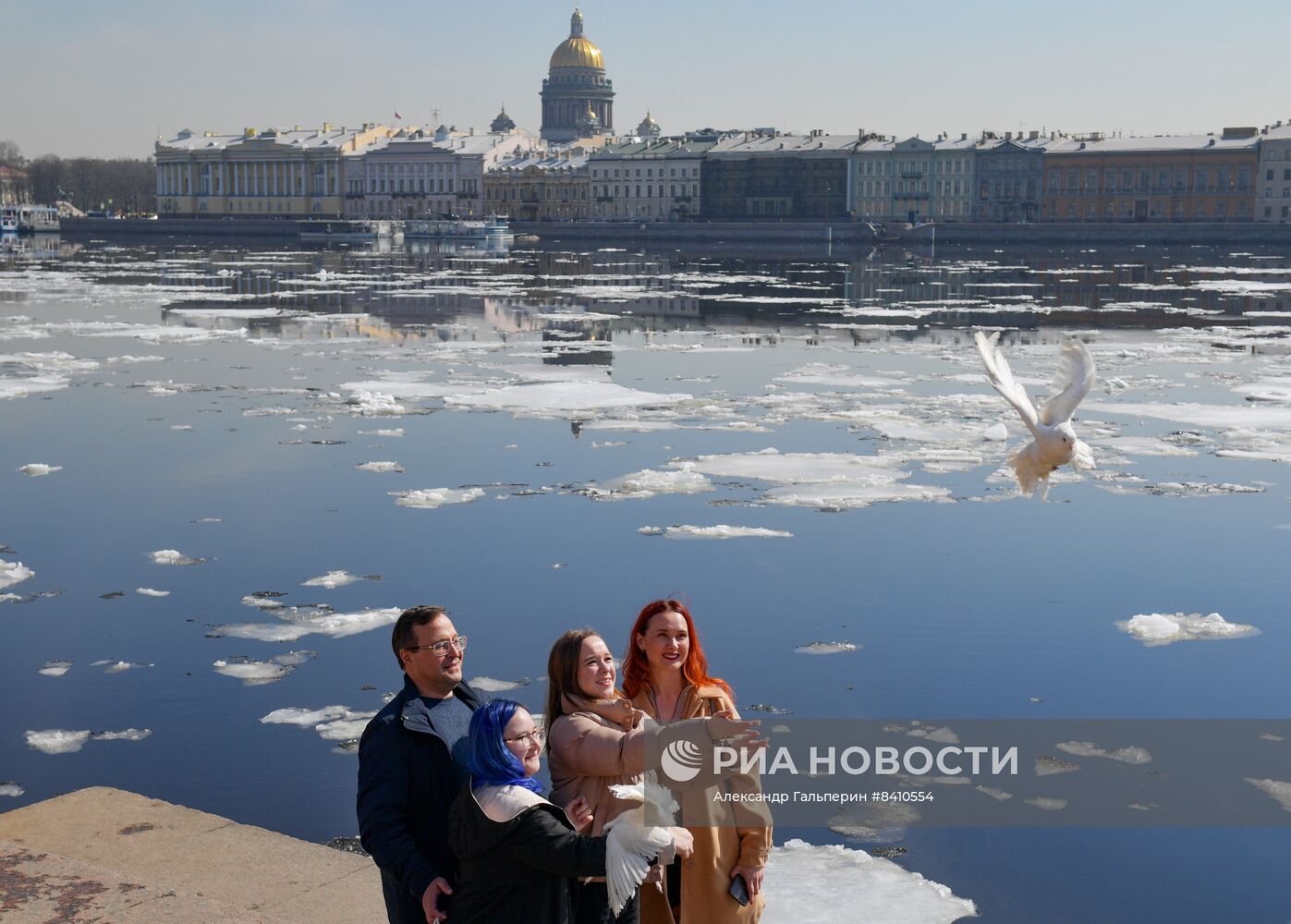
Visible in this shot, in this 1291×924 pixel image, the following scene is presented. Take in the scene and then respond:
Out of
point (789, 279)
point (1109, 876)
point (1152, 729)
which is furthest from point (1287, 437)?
point (789, 279)

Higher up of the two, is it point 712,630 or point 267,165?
point 267,165

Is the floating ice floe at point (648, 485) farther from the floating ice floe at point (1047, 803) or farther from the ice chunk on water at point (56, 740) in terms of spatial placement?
the floating ice floe at point (1047, 803)

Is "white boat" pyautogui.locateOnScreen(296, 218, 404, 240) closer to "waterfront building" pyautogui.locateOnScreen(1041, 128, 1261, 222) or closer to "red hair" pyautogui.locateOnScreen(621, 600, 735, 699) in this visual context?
"waterfront building" pyautogui.locateOnScreen(1041, 128, 1261, 222)

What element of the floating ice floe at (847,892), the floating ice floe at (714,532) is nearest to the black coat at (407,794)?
the floating ice floe at (847,892)

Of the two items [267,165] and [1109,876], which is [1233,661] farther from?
[267,165]

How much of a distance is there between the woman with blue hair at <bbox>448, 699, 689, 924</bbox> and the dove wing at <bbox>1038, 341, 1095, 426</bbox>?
2238mm

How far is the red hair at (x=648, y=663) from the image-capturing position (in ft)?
10.9

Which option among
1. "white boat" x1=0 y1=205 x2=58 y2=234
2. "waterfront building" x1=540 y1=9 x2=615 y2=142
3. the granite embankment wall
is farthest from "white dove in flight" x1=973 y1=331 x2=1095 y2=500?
"waterfront building" x1=540 y1=9 x2=615 y2=142

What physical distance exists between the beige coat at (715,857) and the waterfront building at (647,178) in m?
91.5

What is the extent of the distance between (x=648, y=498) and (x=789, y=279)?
30982 millimetres

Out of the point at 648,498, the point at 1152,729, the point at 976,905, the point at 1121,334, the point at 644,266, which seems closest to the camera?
the point at 976,905

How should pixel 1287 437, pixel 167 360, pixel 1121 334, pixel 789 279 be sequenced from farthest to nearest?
pixel 789 279 → pixel 1121 334 → pixel 167 360 → pixel 1287 437

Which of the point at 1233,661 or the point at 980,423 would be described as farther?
the point at 980,423

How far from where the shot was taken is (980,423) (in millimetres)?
13391
